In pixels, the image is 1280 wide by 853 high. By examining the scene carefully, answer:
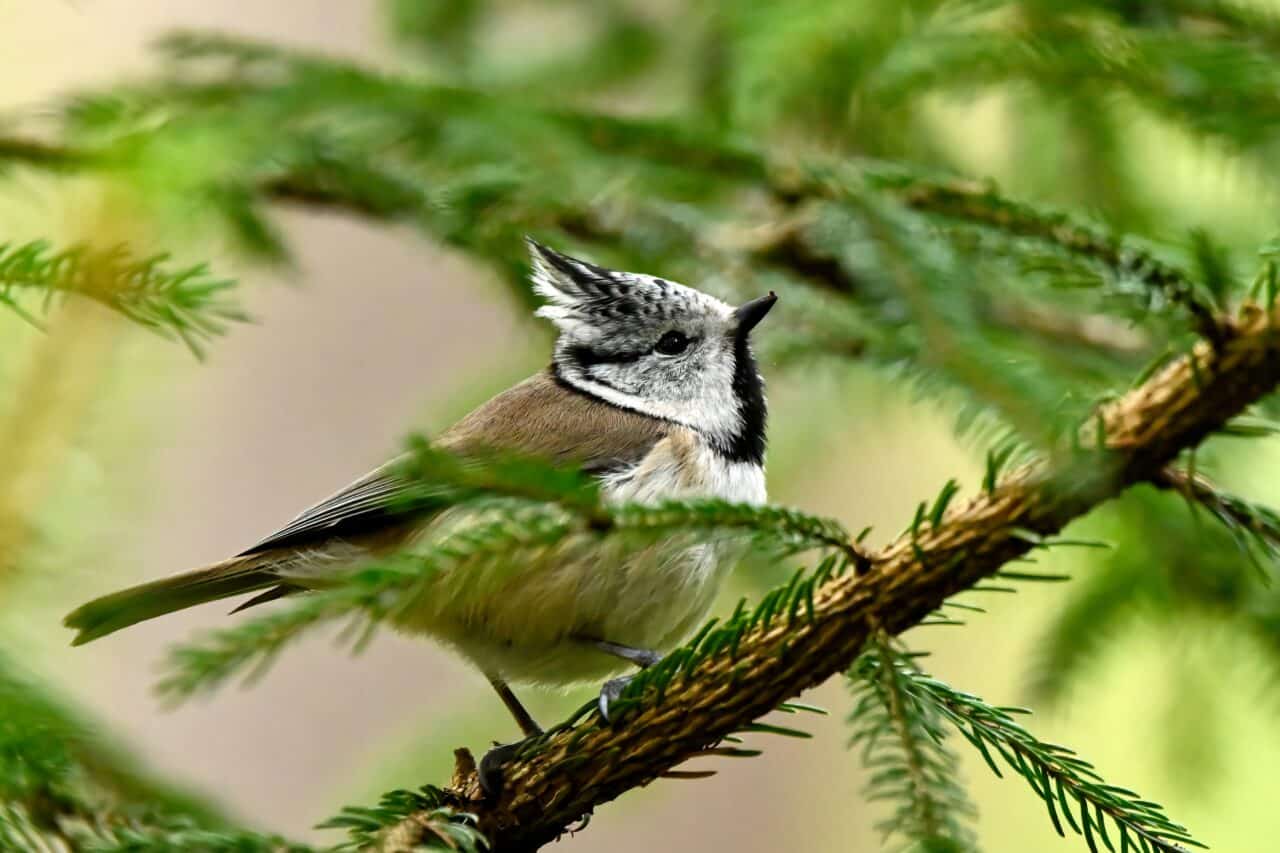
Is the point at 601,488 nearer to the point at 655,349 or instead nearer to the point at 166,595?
the point at 166,595

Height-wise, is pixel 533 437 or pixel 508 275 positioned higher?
pixel 508 275

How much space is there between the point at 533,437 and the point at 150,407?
1.23 m

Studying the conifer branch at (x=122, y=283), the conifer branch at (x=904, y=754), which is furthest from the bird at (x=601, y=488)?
the conifer branch at (x=122, y=283)

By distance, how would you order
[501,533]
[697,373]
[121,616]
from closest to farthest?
[501,533] → [121,616] → [697,373]

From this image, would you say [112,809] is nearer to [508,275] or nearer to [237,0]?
[508,275]

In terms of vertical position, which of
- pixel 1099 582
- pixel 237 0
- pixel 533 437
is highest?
pixel 237 0

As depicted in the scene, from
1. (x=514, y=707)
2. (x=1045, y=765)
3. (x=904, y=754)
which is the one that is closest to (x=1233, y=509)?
(x=1045, y=765)

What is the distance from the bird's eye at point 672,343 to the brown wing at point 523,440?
234 millimetres

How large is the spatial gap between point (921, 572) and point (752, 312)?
1448 mm

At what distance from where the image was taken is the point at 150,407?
1.97m

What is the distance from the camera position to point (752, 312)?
9.94 feet

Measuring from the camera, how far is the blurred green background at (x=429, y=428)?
5.60ft

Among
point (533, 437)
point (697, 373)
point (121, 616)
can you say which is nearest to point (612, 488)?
point (533, 437)

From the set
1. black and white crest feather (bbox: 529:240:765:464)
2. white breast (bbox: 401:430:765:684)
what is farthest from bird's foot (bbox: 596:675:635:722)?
black and white crest feather (bbox: 529:240:765:464)
